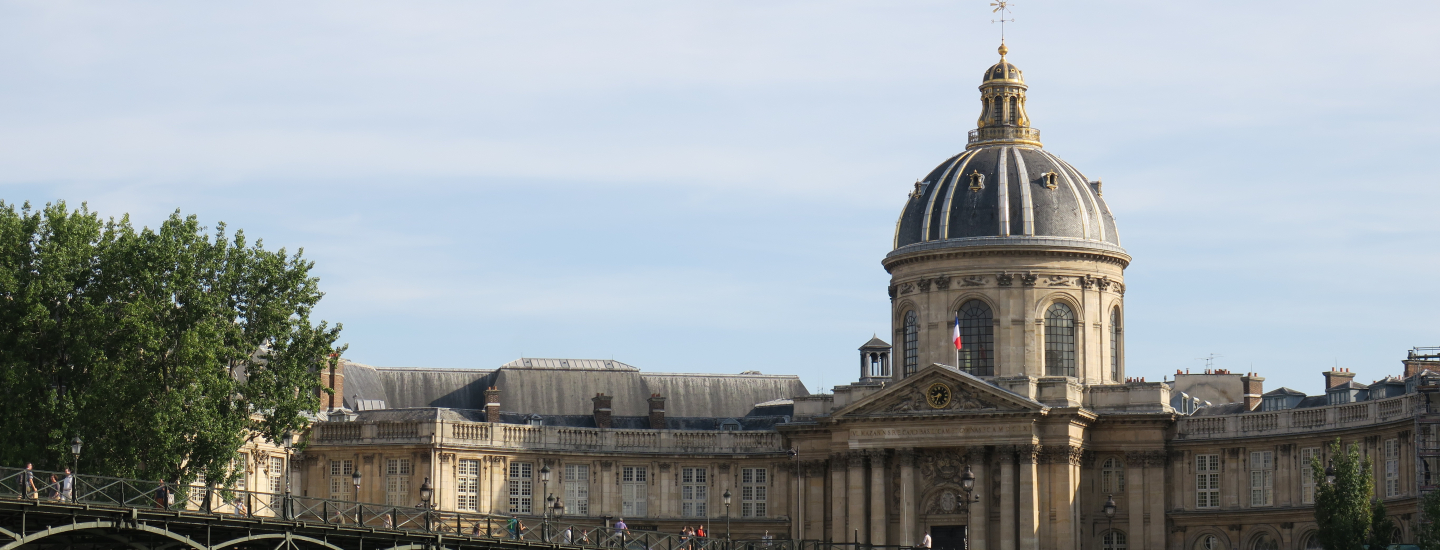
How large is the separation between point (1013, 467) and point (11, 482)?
137 feet

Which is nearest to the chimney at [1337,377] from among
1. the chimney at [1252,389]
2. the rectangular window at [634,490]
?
the chimney at [1252,389]

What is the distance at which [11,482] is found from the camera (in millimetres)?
72375

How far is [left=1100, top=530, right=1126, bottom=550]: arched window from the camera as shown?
335ft

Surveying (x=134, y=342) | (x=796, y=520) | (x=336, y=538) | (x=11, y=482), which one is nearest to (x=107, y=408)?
(x=134, y=342)

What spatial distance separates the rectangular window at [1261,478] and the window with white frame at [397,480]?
3411 centimetres

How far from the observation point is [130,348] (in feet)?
273

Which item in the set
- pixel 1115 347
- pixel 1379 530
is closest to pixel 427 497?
pixel 1379 530

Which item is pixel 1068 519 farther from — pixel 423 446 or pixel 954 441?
pixel 423 446

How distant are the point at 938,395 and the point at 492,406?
63.9 ft

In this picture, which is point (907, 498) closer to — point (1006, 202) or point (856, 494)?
point (856, 494)

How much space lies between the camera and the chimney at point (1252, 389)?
105 m

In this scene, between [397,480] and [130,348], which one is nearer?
[130,348]

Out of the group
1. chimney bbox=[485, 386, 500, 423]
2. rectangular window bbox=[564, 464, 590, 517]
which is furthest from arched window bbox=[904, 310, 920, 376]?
chimney bbox=[485, 386, 500, 423]

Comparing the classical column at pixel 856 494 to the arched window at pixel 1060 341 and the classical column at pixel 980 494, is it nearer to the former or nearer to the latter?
the classical column at pixel 980 494
